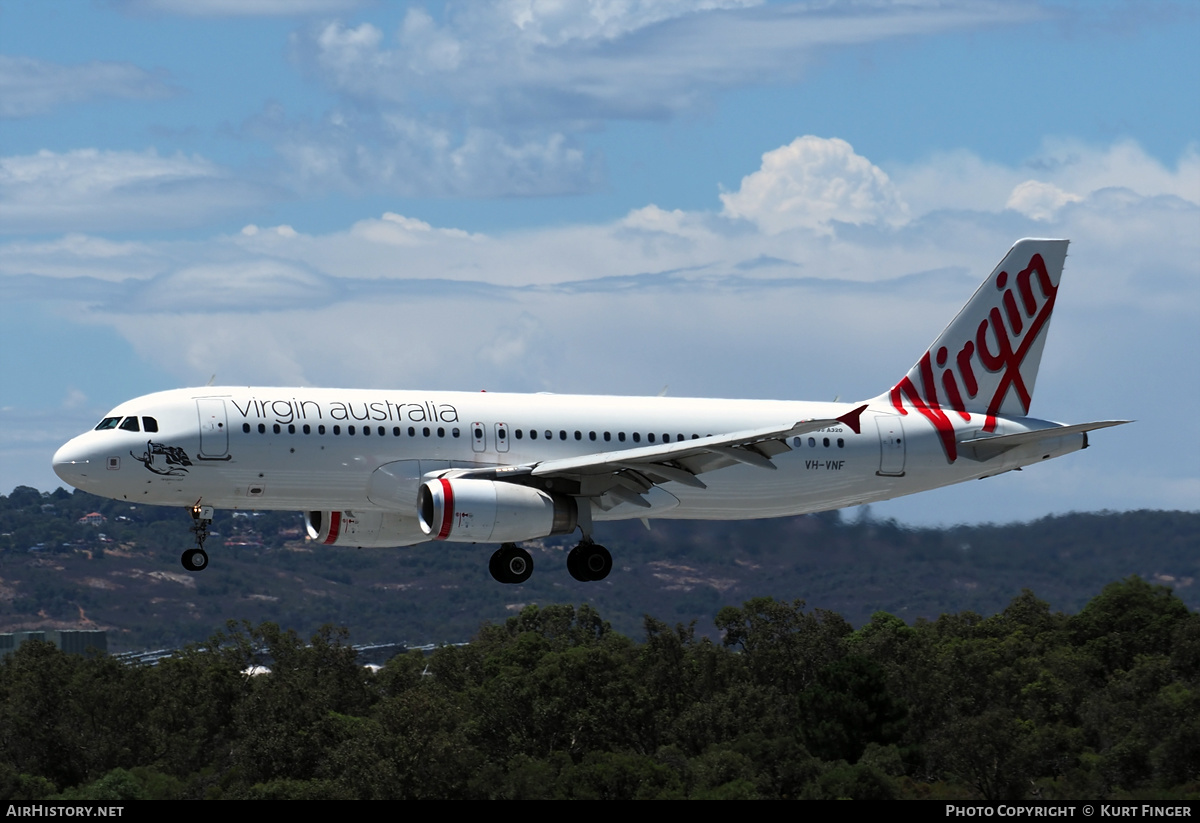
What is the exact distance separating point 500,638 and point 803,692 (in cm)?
2923

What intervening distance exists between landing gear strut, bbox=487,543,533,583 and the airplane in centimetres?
7

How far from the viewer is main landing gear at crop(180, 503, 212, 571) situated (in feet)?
140

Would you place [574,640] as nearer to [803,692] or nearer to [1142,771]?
[803,692]

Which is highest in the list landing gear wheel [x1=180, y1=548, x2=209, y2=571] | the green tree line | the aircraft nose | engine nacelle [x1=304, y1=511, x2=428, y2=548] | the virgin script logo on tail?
the virgin script logo on tail

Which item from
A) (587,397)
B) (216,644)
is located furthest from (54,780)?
(587,397)

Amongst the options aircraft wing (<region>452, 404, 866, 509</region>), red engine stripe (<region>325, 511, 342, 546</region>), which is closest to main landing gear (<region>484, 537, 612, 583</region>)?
aircraft wing (<region>452, 404, 866, 509</region>)

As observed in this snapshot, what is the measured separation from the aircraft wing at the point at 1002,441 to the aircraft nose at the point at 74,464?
2454 cm

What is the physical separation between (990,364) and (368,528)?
19365mm

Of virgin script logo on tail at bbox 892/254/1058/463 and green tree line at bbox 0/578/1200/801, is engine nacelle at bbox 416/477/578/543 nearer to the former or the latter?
virgin script logo on tail at bbox 892/254/1058/463

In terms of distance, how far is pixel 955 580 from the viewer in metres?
98.4

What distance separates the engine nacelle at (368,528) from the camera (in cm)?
4697

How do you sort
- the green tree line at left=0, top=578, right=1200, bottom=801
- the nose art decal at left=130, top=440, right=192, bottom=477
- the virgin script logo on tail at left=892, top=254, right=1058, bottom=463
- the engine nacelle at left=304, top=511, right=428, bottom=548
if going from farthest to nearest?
the green tree line at left=0, top=578, right=1200, bottom=801 < the virgin script logo on tail at left=892, top=254, right=1058, bottom=463 < the engine nacelle at left=304, top=511, right=428, bottom=548 < the nose art decal at left=130, top=440, right=192, bottom=477

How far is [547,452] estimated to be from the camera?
44781 millimetres

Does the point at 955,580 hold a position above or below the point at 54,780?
above
